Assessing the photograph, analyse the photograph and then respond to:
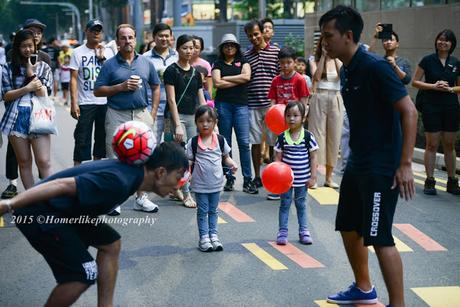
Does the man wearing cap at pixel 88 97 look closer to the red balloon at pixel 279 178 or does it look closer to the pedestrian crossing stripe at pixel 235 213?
the pedestrian crossing stripe at pixel 235 213

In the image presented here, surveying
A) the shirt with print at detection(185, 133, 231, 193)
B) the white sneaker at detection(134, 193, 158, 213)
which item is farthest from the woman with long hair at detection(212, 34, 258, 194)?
the shirt with print at detection(185, 133, 231, 193)

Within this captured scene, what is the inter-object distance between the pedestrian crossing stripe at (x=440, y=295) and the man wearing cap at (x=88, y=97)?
162 inches

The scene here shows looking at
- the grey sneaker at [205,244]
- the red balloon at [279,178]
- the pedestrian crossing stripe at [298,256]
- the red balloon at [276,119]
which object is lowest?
the pedestrian crossing stripe at [298,256]

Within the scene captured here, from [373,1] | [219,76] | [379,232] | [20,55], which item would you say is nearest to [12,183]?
[20,55]

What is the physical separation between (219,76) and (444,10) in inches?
316

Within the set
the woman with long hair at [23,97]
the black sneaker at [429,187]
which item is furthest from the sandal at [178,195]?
the black sneaker at [429,187]

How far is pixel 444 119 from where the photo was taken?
32.6 ft

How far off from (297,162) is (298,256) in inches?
37.4

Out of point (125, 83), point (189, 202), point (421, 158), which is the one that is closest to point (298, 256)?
point (189, 202)

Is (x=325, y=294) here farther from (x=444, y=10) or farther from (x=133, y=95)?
(x=444, y=10)

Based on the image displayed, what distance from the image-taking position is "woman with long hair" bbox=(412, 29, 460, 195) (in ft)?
32.4

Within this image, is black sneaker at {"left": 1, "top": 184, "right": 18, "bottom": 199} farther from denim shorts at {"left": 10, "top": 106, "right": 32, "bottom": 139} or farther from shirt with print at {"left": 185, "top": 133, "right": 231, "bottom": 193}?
shirt with print at {"left": 185, "top": 133, "right": 231, "bottom": 193}

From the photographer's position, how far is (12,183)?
32.0 ft

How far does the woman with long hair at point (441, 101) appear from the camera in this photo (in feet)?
32.4
